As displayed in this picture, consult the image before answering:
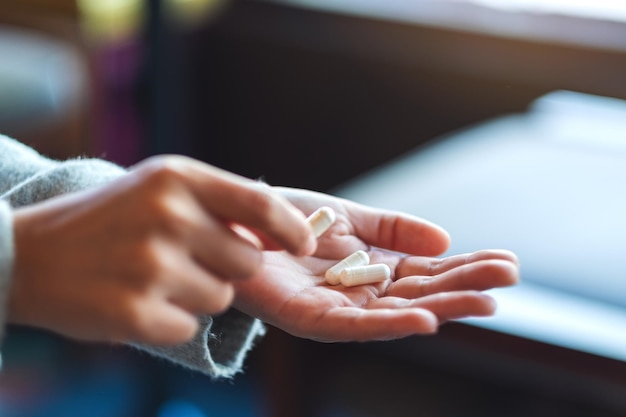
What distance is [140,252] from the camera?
1.52 ft

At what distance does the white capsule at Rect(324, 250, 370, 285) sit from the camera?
0.68 m

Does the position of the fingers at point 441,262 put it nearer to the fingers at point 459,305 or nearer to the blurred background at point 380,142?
the fingers at point 459,305

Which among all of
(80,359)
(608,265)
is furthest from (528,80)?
(80,359)

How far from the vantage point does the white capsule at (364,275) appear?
663 millimetres

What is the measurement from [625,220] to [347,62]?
0.90 meters

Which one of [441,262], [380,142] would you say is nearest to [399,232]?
[441,262]

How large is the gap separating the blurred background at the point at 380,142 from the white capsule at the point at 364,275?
46cm

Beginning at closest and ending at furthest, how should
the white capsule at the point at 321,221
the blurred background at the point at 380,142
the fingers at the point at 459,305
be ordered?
1. the fingers at the point at 459,305
2. the white capsule at the point at 321,221
3. the blurred background at the point at 380,142

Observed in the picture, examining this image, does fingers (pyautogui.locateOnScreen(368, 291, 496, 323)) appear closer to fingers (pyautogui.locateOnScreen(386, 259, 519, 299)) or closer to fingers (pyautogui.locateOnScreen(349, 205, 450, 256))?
fingers (pyautogui.locateOnScreen(386, 259, 519, 299))

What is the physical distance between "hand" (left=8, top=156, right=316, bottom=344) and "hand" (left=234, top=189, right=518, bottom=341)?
11 cm

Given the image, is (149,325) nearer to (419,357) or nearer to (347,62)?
(419,357)

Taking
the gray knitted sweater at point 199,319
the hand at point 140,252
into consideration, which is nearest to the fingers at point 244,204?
the hand at point 140,252

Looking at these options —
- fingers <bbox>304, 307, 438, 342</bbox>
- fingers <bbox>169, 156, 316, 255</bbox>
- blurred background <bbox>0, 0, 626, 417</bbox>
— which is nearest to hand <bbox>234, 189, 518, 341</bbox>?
fingers <bbox>304, 307, 438, 342</bbox>

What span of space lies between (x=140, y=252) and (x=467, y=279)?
0.25 m
